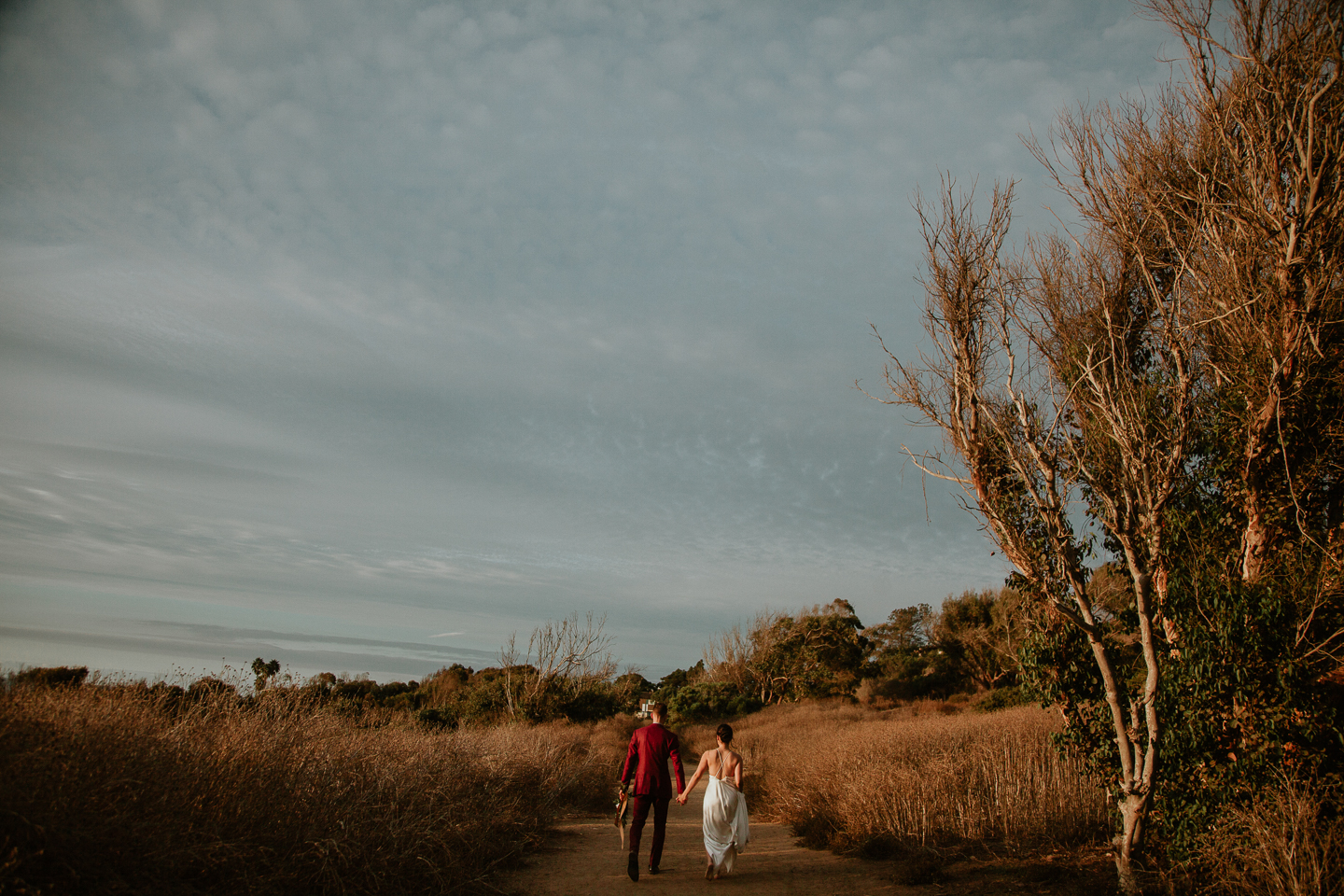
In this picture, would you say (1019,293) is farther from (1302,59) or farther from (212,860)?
(212,860)

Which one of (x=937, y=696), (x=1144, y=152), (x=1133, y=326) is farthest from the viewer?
(x=937, y=696)

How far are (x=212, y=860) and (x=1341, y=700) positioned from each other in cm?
969

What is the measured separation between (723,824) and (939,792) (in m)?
3.51

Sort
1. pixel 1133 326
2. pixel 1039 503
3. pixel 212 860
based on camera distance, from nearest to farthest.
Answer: pixel 212 860 → pixel 1039 503 → pixel 1133 326

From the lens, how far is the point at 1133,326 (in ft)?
28.6

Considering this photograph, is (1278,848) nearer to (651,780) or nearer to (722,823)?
(722,823)

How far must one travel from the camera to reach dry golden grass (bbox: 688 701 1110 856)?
8.13 m

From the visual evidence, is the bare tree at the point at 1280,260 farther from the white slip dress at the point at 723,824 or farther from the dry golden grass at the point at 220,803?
the dry golden grass at the point at 220,803

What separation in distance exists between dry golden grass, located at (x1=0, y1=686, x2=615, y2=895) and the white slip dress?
2472 mm

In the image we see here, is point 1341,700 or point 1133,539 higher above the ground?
point 1133,539

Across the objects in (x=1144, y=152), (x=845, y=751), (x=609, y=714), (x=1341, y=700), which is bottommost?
(x=609, y=714)

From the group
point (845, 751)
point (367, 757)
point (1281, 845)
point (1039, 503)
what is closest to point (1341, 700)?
point (1281, 845)

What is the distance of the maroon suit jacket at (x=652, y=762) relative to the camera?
7.41 metres

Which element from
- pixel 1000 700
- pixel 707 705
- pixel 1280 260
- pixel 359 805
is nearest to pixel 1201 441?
pixel 1280 260
